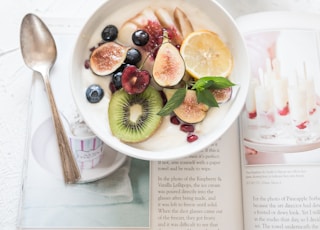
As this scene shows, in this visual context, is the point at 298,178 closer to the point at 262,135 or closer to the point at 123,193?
the point at 262,135

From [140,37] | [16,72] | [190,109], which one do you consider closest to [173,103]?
[190,109]

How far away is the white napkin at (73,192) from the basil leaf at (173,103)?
7.5 inches

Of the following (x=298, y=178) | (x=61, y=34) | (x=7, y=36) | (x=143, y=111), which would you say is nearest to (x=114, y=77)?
(x=143, y=111)

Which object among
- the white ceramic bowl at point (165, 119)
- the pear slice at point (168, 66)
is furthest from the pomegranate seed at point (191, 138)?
the pear slice at point (168, 66)

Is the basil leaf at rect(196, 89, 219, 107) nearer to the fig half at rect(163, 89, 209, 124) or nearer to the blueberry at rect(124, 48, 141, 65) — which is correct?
the fig half at rect(163, 89, 209, 124)

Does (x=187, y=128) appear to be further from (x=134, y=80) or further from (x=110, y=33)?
(x=110, y=33)

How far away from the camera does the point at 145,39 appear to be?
0.89 metres

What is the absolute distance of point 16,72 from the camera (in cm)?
102

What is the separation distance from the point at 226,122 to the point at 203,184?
6.4 inches

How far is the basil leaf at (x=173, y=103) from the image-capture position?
2.78 feet

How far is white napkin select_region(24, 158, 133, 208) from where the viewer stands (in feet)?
3.03

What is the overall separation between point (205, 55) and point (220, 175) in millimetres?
269

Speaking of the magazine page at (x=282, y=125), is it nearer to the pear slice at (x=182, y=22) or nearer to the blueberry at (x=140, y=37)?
the pear slice at (x=182, y=22)

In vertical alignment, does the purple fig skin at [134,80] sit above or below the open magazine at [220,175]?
above
